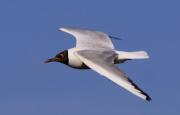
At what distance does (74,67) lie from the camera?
16.4 m

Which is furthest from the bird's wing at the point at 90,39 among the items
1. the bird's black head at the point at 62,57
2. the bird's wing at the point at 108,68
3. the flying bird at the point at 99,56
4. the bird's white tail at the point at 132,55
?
the bird's wing at the point at 108,68

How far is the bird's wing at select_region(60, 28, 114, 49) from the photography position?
1854 cm

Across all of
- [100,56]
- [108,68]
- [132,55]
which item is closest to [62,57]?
[100,56]

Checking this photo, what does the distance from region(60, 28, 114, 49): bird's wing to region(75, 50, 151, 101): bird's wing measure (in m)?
1.70

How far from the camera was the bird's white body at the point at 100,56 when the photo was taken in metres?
12.7

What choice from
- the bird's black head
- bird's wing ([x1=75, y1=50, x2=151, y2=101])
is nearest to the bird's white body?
bird's wing ([x1=75, y1=50, x2=151, y2=101])

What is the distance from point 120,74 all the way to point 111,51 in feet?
13.4

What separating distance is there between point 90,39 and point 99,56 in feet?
12.7

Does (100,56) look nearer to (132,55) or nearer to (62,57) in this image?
(62,57)

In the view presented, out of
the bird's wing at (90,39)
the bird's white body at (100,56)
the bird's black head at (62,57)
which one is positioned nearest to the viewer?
the bird's white body at (100,56)

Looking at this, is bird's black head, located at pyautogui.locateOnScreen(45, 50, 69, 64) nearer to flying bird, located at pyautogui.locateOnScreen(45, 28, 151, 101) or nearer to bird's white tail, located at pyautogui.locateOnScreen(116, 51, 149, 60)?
flying bird, located at pyautogui.locateOnScreen(45, 28, 151, 101)

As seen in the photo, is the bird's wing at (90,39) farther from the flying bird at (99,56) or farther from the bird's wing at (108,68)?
the bird's wing at (108,68)

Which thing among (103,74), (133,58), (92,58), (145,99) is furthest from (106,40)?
(145,99)

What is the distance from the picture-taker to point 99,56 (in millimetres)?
15594
